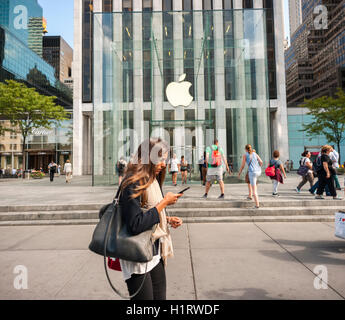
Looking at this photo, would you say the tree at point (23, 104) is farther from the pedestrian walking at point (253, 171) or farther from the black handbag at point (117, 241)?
the black handbag at point (117, 241)

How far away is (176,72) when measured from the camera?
15109mm

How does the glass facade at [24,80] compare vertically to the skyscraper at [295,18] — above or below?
below

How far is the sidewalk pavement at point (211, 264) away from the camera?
114 inches

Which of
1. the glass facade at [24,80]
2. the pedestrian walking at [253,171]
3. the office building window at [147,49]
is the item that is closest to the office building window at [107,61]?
the office building window at [147,49]

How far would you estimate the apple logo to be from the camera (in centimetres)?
1507

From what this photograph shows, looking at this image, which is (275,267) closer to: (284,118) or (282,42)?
(284,118)

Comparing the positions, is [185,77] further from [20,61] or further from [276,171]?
[20,61]

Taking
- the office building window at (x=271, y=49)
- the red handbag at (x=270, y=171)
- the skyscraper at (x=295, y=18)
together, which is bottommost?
the red handbag at (x=270, y=171)

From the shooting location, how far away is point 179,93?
15078 millimetres

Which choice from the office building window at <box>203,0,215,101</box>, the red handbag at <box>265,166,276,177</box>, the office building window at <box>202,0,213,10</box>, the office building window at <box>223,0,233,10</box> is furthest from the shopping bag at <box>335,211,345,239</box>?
the office building window at <box>202,0,213,10</box>

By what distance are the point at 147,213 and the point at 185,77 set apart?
48.4ft

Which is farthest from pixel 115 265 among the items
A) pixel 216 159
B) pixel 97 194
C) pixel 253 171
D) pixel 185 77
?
pixel 185 77

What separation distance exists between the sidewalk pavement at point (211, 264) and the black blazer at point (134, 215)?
1.64 metres

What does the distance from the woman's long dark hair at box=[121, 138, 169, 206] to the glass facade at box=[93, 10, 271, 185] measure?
12.5 m
